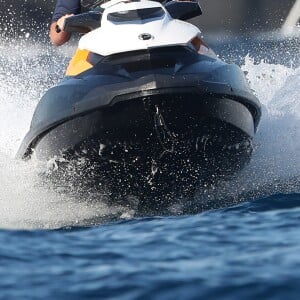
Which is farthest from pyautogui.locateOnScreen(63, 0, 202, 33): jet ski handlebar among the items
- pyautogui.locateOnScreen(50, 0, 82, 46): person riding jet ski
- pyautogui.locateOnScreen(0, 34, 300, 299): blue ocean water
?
pyautogui.locateOnScreen(0, 34, 300, 299): blue ocean water

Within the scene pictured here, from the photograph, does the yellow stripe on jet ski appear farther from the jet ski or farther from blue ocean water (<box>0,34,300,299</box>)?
blue ocean water (<box>0,34,300,299</box>)

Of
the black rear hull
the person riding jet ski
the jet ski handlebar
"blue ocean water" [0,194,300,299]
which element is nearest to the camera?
"blue ocean water" [0,194,300,299]

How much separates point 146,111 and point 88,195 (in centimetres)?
68

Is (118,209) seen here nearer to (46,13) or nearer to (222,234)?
(222,234)

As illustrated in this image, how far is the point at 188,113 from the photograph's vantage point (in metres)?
4.95

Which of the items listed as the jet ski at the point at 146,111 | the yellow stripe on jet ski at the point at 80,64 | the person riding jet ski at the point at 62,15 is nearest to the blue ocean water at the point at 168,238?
→ the jet ski at the point at 146,111

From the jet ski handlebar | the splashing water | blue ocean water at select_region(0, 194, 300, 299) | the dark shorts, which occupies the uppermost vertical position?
the dark shorts

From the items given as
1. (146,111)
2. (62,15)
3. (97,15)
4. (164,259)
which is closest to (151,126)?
(146,111)

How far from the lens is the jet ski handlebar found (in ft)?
18.5

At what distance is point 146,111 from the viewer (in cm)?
491

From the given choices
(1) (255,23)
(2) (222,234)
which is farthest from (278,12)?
(2) (222,234)

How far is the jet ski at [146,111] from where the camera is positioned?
493 centimetres

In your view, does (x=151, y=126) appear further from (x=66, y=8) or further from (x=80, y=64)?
(x=66, y=8)

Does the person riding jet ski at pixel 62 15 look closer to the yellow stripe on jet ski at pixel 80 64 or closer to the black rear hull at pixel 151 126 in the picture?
the yellow stripe on jet ski at pixel 80 64
